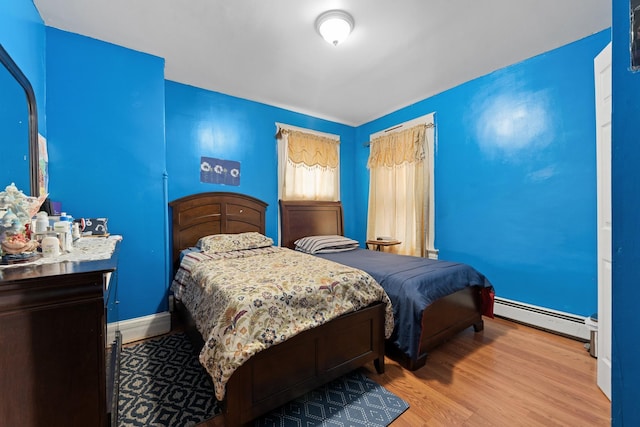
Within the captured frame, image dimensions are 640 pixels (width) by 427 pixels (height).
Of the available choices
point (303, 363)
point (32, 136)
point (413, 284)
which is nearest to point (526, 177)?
point (413, 284)

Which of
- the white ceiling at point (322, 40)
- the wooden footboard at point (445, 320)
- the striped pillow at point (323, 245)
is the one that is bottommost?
the wooden footboard at point (445, 320)

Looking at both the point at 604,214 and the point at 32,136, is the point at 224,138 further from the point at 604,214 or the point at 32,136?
the point at 604,214

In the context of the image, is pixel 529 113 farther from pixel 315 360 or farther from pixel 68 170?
pixel 68 170

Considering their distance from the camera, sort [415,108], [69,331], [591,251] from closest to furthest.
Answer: [69,331] → [591,251] → [415,108]

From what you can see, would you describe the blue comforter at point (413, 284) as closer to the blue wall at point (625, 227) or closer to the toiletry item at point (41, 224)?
the blue wall at point (625, 227)

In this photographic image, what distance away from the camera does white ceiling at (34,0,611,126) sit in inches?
74.7

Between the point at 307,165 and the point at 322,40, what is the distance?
6.06 feet

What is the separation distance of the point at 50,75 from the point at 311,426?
313cm

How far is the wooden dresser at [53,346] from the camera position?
0.76 metres

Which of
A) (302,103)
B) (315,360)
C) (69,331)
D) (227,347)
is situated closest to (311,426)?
(315,360)

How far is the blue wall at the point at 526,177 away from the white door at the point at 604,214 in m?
0.70

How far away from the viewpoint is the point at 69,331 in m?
0.84

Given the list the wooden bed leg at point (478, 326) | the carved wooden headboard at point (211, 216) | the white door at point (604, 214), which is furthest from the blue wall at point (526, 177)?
the carved wooden headboard at point (211, 216)

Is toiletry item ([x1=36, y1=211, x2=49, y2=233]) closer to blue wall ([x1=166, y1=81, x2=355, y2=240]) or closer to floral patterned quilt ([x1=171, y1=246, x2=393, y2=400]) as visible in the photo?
floral patterned quilt ([x1=171, y1=246, x2=393, y2=400])
